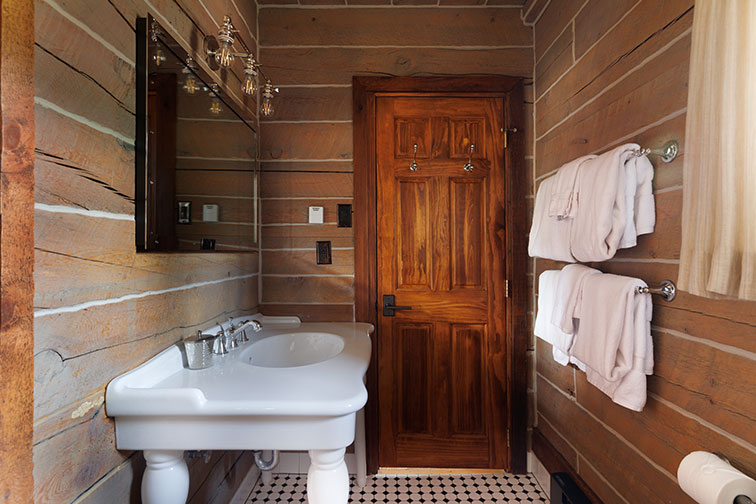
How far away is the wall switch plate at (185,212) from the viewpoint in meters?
1.25

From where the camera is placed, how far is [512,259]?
2.03m

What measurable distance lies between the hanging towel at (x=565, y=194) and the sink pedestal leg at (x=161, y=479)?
147 centimetres

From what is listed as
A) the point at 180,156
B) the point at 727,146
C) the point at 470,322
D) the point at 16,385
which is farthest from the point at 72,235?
the point at 470,322

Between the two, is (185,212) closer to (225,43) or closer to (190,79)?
(190,79)

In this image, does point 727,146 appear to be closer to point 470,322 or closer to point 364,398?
point 364,398

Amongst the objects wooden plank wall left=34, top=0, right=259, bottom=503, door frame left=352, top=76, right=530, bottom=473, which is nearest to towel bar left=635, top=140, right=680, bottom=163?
door frame left=352, top=76, right=530, bottom=473

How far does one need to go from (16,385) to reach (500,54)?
230cm

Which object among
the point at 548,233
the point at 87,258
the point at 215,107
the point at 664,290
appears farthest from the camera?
the point at 548,233

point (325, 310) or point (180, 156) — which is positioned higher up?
point (180, 156)

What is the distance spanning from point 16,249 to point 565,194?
1.56 m

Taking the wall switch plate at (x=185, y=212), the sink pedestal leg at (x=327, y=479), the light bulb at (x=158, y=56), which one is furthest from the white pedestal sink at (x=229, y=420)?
A: the light bulb at (x=158, y=56)

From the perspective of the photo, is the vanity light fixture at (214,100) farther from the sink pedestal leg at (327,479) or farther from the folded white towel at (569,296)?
the folded white towel at (569,296)

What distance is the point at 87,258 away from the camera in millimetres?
888

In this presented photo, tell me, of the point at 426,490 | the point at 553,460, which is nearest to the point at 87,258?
the point at 426,490
